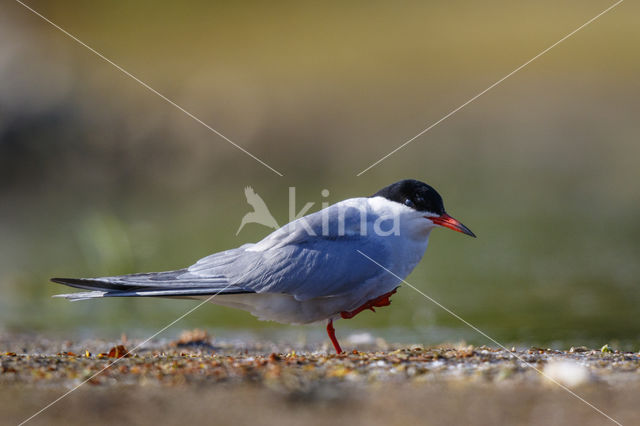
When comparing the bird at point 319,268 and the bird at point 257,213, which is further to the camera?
the bird at point 257,213

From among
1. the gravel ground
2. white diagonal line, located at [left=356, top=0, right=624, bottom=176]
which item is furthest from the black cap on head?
white diagonal line, located at [left=356, top=0, right=624, bottom=176]

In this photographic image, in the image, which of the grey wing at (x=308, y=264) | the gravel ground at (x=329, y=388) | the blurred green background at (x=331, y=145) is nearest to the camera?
the gravel ground at (x=329, y=388)

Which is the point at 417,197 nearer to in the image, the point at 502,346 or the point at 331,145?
the point at 502,346

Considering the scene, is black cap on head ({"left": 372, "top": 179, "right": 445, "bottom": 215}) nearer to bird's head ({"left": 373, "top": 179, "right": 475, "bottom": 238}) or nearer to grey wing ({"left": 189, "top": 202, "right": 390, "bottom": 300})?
bird's head ({"left": 373, "top": 179, "right": 475, "bottom": 238})

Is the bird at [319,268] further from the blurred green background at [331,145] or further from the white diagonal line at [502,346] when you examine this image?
the blurred green background at [331,145]

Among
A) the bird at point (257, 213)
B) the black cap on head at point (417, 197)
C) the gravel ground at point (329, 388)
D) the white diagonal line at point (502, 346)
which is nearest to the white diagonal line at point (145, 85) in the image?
the bird at point (257, 213)

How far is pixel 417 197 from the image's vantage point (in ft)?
16.6

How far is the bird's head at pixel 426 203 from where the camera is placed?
5.03 m

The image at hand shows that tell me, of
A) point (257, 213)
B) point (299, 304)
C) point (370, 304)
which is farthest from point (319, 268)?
point (257, 213)

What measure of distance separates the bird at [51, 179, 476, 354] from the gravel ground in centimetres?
66

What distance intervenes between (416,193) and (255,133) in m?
9.84

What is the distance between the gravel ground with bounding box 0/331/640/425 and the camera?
3.16 metres

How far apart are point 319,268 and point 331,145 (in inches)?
393

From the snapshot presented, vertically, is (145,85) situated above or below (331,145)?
above
